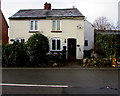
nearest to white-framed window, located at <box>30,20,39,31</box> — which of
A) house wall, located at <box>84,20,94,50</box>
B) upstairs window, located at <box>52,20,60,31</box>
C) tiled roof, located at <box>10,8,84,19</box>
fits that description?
tiled roof, located at <box>10,8,84,19</box>

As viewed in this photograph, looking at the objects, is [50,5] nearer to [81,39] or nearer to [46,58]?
[81,39]

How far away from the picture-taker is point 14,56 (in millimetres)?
14633

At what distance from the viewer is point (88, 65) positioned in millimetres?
15039

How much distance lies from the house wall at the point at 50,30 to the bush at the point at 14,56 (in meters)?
5.34

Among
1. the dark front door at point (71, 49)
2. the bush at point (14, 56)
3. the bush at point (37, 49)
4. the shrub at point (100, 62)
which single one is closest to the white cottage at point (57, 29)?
the dark front door at point (71, 49)

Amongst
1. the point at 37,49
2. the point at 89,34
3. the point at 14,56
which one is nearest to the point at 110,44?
the point at 37,49

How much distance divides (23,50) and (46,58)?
2335 mm

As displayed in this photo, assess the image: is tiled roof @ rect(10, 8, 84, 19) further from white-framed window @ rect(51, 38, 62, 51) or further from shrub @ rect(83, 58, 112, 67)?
shrub @ rect(83, 58, 112, 67)

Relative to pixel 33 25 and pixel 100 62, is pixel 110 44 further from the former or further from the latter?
pixel 33 25

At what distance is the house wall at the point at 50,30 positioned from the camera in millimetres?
19672

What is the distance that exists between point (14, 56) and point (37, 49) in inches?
80.1

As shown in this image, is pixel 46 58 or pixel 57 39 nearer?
pixel 46 58

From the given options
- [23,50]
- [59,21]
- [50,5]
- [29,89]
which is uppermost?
[50,5]

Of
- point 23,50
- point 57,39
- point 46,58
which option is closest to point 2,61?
point 23,50
